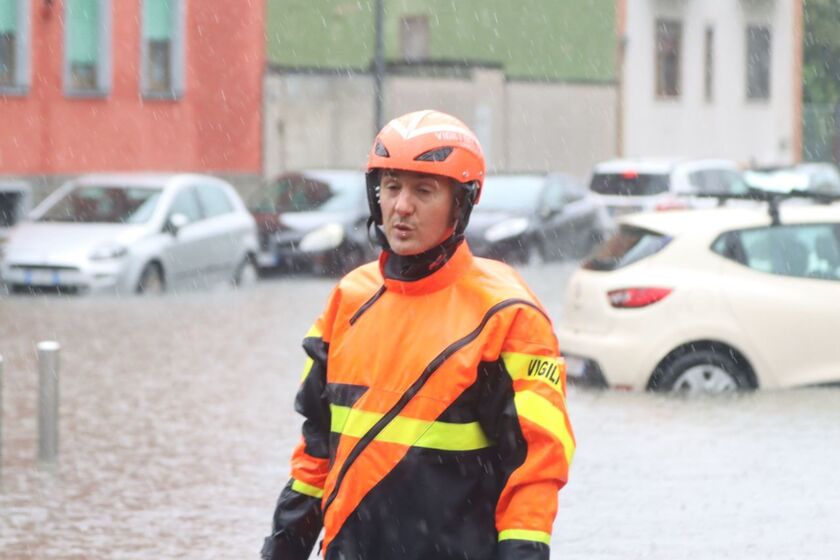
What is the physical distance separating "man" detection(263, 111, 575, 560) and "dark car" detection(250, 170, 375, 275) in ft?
68.6

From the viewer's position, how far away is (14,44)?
101 ft

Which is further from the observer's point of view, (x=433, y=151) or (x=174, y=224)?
(x=174, y=224)

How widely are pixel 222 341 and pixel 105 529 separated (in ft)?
28.4

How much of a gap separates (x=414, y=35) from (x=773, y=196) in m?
28.5

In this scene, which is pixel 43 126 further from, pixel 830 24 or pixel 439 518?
pixel 830 24

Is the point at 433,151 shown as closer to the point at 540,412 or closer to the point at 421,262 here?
the point at 421,262

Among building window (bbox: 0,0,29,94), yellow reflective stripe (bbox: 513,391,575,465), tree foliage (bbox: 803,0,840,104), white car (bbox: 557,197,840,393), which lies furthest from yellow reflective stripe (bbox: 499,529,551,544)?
tree foliage (bbox: 803,0,840,104)

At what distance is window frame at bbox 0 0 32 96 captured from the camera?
3064cm

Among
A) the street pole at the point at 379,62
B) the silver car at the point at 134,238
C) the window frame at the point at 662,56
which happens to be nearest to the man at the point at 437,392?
the silver car at the point at 134,238

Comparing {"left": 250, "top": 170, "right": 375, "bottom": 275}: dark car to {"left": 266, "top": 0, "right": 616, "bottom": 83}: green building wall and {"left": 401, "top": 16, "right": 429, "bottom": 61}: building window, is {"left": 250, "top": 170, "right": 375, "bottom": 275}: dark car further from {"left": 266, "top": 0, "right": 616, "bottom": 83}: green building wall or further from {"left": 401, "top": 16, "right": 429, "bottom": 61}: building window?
{"left": 401, "top": 16, "right": 429, "bottom": 61}: building window

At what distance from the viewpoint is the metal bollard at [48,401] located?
10.3 meters

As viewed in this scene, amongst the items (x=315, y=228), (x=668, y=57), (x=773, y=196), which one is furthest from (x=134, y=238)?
(x=668, y=57)

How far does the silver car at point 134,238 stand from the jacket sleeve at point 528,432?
1724 centimetres

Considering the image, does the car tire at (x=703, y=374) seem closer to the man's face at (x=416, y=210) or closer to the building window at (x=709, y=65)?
the man's face at (x=416, y=210)
